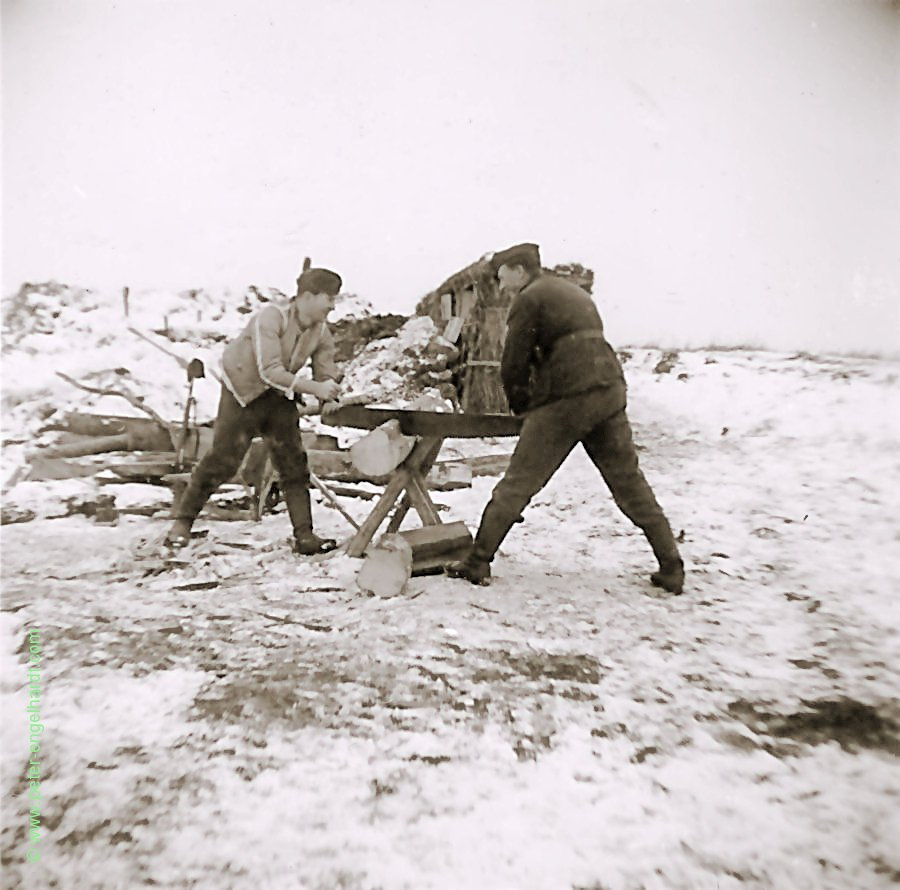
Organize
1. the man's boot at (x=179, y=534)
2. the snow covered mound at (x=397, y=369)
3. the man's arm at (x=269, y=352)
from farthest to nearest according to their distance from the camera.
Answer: the snow covered mound at (x=397, y=369)
the man's boot at (x=179, y=534)
the man's arm at (x=269, y=352)

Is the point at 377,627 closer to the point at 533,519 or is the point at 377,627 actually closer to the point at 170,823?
the point at 170,823

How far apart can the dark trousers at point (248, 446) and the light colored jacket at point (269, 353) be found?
4.1 inches

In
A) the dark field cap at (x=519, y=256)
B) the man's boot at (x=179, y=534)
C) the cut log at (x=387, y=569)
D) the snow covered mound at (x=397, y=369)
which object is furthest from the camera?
the snow covered mound at (x=397, y=369)

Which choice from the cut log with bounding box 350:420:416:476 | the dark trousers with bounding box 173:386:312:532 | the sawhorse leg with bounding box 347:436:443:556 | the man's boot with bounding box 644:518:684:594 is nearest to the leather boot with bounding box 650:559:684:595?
the man's boot with bounding box 644:518:684:594

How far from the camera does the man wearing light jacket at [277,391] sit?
12.0ft

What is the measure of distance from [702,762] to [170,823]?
1443 mm

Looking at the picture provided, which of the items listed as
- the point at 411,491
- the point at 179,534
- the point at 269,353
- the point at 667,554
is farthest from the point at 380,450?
the point at 667,554

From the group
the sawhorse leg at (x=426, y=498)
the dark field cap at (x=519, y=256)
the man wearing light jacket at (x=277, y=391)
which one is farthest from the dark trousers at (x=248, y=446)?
the dark field cap at (x=519, y=256)

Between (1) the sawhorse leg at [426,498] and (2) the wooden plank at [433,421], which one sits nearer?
(2) the wooden plank at [433,421]

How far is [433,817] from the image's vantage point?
1491 mm

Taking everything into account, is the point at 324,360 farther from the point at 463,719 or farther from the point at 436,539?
the point at 463,719

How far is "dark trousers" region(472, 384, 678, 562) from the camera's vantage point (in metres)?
3.23

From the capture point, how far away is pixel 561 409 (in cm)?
322

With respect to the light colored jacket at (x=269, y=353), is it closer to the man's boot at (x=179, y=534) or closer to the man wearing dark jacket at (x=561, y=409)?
the man's boot at (x=179, y=534)
